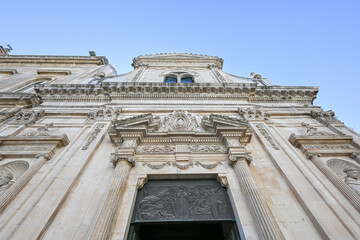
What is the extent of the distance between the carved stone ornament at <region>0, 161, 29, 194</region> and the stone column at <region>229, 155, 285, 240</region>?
7382 mm

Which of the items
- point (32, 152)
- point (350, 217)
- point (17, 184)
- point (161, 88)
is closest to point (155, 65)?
point (161, 88)

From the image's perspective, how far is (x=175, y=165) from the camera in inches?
245

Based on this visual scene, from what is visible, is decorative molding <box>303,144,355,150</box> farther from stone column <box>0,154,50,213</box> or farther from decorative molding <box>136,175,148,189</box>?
stone column <box>0,154,50,213</box>

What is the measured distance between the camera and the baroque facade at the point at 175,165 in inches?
181

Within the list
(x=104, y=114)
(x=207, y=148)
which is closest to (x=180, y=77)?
(x=104, y=114)

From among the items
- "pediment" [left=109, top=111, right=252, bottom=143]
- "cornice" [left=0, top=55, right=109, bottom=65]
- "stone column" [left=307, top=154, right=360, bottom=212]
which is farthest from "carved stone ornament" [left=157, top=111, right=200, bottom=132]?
"cornice" [left=0, top=55, right=109, bottom=65]

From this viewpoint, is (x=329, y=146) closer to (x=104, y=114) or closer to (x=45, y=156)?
(x=104, y=114)

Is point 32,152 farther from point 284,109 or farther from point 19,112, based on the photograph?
point 284,109

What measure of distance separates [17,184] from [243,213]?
6.71 metres

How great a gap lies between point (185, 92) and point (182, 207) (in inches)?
264

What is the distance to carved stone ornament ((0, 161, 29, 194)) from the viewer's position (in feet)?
18.4

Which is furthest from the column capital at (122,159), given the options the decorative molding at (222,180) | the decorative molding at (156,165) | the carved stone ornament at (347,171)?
the carved stone ornament at (347,171)

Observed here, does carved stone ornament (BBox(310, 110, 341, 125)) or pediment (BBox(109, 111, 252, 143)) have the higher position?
carved stone ornament (BBox(310, 110, 341, 125))

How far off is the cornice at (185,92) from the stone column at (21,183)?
4862mm
